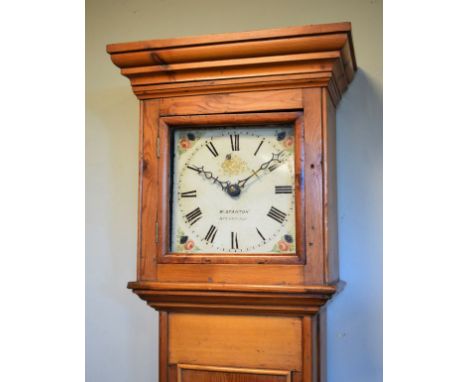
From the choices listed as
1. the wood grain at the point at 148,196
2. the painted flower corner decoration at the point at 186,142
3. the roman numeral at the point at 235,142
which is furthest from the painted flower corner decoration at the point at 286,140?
the wood grain at the point at 148,196

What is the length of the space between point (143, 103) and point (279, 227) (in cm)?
46

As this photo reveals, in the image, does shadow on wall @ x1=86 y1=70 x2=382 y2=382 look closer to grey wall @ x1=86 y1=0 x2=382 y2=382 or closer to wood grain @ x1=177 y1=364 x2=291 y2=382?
grey wall @ x1=86 y1=0 x2=382 y2=382

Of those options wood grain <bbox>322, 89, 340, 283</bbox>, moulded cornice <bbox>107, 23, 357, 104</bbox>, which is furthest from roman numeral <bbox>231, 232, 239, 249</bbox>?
moulded cornice <bbox>107, 23, 357, 104</bbox>

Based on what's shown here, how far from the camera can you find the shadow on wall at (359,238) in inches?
59.6

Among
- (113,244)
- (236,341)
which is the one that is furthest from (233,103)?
(113,244)

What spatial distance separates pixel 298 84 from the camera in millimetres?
1269

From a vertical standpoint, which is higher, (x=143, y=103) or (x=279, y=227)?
(x=143, y=103)

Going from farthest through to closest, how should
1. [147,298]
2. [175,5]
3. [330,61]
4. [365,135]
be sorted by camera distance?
[175,5]
[365,135]
[147,298]
[330,61]

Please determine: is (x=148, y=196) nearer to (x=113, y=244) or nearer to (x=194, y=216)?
(x=194, y=216)

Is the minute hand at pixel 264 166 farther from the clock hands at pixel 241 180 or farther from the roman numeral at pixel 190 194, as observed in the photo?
the roman numeral at pixel 190 194

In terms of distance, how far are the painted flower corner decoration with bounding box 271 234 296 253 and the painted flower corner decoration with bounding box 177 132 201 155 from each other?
33cm

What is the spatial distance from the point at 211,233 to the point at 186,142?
0.78 feet
